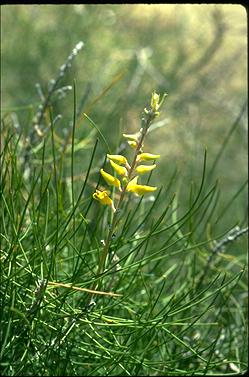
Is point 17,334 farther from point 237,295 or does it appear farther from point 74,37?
point 74,37

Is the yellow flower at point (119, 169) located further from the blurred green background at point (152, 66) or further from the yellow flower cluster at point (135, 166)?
the blurred green background at point (152, 66)

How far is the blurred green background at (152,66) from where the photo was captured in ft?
4.88

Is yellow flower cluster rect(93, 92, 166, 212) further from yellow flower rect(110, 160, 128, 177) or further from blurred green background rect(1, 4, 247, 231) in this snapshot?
blurred green background rect(1, 4, 247, 231)

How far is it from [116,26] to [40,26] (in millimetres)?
211

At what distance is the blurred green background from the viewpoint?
149 centimetres

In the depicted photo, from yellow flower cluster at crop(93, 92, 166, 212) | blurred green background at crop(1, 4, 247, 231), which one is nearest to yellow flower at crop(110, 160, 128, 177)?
yellow flower cluster at crop(93, 92, 166, 212)

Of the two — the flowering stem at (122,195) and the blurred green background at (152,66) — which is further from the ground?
the flowering stem at (122,195)

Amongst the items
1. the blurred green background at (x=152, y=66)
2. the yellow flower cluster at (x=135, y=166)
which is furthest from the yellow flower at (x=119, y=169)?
the blurred green background at (x=152, y=66)

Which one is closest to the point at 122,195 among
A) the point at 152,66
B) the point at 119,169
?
the point at 119,169

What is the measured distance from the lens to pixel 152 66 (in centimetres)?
157

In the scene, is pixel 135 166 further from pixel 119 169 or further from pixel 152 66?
pixel 152 66

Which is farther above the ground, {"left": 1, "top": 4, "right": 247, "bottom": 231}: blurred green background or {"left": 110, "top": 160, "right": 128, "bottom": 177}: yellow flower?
{"left": 110, "top": 160, "right": 128, "bottom": 177}: yellow flower

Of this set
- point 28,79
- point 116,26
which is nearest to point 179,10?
point 116,26

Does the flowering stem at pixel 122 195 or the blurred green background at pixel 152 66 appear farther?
the blurred green background at pixel 152 66
